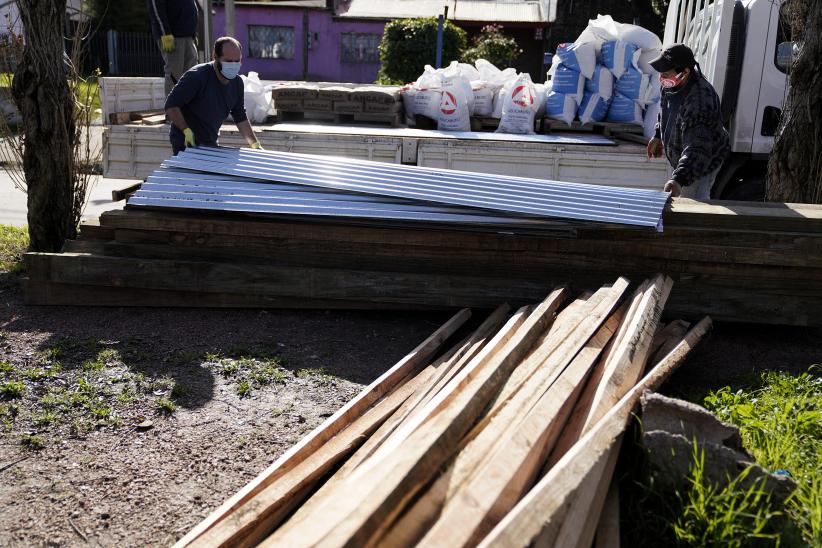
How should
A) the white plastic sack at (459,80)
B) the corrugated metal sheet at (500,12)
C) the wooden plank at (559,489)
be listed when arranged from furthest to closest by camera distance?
the corrugated metal sheet at (500,12), the white plastic sack at (459,80), the wooden plank at (559,489)

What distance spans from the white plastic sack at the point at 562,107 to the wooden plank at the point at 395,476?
22.4 ft

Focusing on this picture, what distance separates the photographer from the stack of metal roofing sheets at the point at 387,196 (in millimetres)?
5418

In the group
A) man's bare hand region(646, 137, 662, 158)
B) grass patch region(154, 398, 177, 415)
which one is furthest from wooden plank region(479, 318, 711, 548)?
man's bare hand region(646, 137, 662, 158)

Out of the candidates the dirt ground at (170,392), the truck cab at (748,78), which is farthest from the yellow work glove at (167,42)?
the truck cab at (748,78)

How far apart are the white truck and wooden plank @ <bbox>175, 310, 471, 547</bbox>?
3.53 m

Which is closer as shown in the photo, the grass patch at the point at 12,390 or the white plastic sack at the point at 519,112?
the grass patch at the point at 12,390

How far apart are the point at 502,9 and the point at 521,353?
33881 mm

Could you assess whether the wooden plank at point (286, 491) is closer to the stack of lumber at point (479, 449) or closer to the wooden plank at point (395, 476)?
the stack of lumber at point (479, 449)

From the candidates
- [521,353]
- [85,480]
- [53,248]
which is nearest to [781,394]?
[521,353]

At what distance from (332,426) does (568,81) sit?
274 inches

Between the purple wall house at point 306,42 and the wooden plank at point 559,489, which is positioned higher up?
the purple wall house at point 306,42

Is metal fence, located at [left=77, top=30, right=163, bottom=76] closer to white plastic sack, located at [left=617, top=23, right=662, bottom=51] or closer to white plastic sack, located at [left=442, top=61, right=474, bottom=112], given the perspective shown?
Result: white plastic sack, located at [left=442, top=61, right=474, bottom=112]

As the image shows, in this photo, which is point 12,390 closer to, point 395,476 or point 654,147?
point 395,476

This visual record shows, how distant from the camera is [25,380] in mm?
4680
